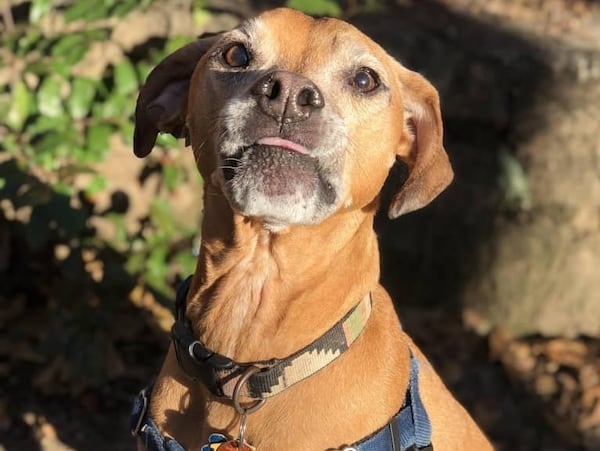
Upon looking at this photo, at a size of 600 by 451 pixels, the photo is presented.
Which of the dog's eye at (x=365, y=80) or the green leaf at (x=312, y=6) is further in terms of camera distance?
the green leaf at (x=312, y=6)

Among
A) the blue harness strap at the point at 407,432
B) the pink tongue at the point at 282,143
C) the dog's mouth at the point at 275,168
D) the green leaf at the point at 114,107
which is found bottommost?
the green leaf at the point at 114,107

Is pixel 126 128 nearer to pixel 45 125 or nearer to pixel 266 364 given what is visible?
pixel 45 125

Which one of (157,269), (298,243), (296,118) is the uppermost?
(296,118)

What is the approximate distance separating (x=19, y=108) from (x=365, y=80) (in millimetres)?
2365

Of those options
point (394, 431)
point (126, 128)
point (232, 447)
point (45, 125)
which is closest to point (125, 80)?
point (126, 128)

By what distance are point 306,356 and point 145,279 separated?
7.32ft

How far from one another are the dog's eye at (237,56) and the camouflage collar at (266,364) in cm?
94

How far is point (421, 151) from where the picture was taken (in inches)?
141

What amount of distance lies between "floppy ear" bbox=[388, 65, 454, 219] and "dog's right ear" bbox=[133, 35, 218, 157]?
79cm

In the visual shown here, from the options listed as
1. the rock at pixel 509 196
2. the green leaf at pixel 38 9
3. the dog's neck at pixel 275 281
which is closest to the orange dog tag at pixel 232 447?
the dog's neck at pixel 275 281

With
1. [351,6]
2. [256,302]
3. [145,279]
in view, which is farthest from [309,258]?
[351,6]

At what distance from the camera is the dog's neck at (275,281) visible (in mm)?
3385

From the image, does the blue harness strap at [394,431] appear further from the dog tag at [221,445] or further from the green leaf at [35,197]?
the green leaf at [35,197]

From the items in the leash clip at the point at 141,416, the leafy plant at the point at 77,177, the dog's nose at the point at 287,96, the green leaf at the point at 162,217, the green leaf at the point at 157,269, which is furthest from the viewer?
the green leaf at the point at 162,217
